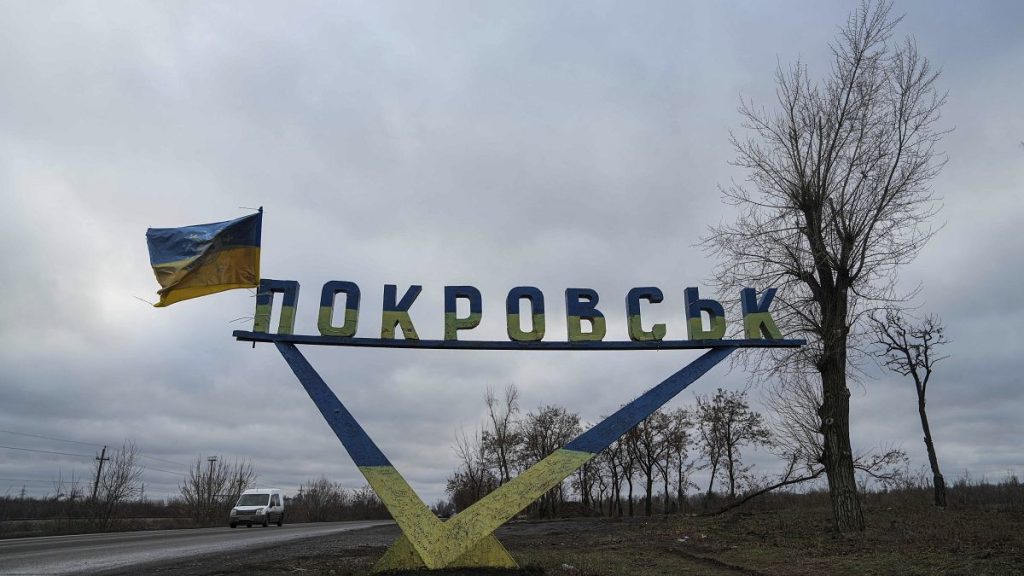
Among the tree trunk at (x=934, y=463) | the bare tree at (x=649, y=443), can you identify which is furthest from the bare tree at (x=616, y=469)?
the tree trunk at (x=934, y=463)

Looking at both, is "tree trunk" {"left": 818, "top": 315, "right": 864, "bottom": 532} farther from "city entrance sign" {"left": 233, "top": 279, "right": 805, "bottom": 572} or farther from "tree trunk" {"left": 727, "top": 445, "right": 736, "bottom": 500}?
"tree trunk" {"left": 727, "top": 445, "right": 736, "bottom": 500}

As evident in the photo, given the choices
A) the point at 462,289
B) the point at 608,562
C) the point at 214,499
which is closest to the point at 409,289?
the point at 462,289

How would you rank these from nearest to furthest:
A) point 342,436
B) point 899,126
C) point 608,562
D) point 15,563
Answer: point 342,436 < point 15,563 < point 608,562 < point 899,126

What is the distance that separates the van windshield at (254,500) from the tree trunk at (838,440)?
30230 millimetres

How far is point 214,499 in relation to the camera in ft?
205

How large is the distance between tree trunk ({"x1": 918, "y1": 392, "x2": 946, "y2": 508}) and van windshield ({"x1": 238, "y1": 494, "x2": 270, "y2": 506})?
32.3 meters

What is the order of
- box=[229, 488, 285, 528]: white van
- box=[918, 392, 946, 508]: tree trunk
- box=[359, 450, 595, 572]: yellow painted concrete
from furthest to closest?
1. box=[229, 488, 285, 528]: white van
2. box=[918, 392, 946, 508]: tree trunk
3. box=[359, 450, 595, 572]: yellow painted concrete

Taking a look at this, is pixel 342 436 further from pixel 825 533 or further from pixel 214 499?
pixel 214 499

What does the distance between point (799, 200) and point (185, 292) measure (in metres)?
16.8

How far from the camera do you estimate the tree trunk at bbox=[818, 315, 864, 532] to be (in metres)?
18.1

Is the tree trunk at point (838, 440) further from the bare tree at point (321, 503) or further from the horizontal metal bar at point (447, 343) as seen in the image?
the bare tree at point (321, 503)

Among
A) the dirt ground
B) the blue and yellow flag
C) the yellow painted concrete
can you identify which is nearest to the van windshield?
the dirt ground

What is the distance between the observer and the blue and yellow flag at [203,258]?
1405cm

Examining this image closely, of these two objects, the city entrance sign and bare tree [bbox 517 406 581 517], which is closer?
the city entrance sign
